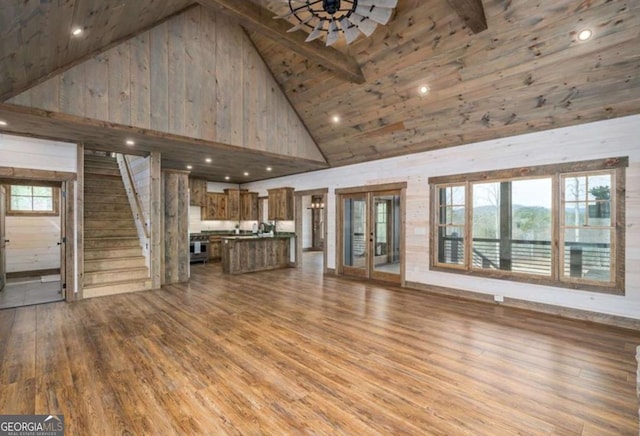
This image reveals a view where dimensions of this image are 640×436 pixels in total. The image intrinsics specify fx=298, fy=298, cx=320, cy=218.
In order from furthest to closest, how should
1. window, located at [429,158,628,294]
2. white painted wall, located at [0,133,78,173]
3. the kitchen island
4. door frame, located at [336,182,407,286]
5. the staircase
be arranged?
the kitchen island
door frame, located at [336,182,407,286]
the staircase
white painted wall, located at [0,133,78,173]
window, located at [429,158,628,294]

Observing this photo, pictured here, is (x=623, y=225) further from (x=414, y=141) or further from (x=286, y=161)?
(x=286, y=161)

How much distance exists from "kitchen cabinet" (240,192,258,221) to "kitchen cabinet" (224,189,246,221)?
21 centimetres

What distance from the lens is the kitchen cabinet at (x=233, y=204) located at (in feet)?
34.9

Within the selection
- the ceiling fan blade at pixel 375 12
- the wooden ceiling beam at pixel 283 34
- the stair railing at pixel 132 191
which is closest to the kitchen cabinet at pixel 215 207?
the stair railing at pixel 132 191

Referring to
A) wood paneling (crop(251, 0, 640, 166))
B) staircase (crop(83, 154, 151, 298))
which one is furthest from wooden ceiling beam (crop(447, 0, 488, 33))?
staircase (crop(83, 154, 151, 298))

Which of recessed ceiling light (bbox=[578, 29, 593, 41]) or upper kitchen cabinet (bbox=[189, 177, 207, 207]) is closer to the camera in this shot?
recessed ceiling light (bbox=[578, 29, 593, 41])

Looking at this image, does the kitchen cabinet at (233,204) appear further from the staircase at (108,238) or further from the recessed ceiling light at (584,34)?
the recessed ceiling light at (584,34)

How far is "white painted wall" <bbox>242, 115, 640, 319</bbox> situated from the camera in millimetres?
3979

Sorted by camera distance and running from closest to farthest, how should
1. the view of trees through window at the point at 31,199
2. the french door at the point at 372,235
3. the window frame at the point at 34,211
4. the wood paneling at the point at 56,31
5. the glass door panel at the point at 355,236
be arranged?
1. the wood paneling at the point at 56,31
2. the french door at the point at 372,235
3. the window frame at the point at 34,211
4. the view of trees through window at the point at 31,199
5. the glass door panel at the point at 355,236

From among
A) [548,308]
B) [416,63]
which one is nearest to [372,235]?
[548,308]

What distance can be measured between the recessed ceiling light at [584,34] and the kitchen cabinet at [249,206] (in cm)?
889

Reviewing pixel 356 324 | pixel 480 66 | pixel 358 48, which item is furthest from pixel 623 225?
pixel 358 48

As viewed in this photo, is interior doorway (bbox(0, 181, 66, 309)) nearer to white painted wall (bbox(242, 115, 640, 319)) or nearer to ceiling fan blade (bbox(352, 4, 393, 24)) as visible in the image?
white painted wall (bbox(242, 115, 640, 319))

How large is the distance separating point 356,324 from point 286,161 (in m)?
4.36
